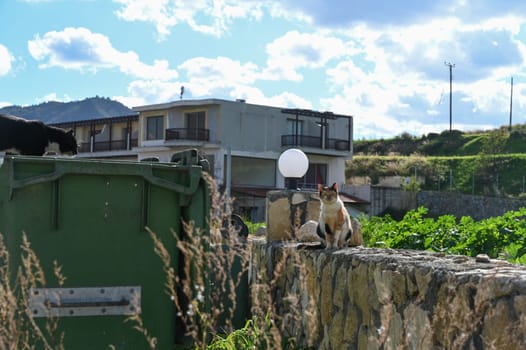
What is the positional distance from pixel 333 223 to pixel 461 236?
2.49 m

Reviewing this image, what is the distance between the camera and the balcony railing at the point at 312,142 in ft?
143

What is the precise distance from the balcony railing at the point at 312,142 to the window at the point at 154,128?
779 cm

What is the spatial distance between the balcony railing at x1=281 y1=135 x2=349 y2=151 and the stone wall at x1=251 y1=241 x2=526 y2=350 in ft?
119

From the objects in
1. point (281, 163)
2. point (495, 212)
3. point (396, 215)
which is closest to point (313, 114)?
point (396, 215)

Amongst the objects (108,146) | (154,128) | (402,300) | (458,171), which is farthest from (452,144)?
(402,300)

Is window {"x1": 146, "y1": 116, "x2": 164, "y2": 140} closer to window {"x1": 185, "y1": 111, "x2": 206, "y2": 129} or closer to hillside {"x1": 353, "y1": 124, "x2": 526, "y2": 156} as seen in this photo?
window {"x1": 185, "y1": 111, "x2": 206, "y2": 129}

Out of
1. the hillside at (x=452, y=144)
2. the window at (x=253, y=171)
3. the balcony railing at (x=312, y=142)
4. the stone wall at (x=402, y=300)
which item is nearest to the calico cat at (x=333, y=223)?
the stone wall at (x=402, y=300)

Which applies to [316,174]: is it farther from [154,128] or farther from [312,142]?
[154,128]

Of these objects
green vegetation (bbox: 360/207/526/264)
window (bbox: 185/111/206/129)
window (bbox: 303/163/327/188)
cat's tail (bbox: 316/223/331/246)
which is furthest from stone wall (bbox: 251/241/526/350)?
window (bbox: 303/163/327/188)

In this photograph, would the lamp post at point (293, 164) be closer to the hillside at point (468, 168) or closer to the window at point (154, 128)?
the window at point (154, 128)

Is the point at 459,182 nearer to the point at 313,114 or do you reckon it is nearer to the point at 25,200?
the point at 313,114

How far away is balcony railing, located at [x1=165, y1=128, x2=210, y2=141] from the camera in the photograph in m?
41.8

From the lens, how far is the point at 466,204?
3897 cm

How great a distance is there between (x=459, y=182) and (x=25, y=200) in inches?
1915
